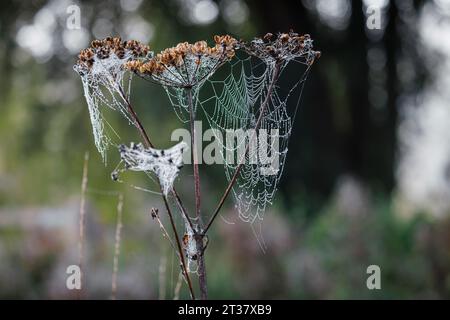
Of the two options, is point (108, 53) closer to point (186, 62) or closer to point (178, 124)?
point (186, 62)

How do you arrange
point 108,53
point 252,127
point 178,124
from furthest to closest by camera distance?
point 178,124 < point 252,127 < point 108,53

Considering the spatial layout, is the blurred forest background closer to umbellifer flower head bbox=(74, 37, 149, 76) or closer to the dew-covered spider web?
the dew-covered spider web

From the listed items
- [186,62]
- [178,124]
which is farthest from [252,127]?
[178,124]

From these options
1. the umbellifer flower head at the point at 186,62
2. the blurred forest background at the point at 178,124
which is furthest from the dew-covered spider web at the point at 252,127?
the blurred forest background at the point at 178,124

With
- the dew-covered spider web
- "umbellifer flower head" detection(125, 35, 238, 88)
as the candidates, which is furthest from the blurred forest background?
"umbellifer flower head" detection(125, 35, 238, 88)

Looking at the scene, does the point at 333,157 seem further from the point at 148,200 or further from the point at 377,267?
the point at 377,267

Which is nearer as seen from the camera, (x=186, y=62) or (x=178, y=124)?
(x=186, y=62)

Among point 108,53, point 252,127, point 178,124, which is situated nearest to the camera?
point 108,53

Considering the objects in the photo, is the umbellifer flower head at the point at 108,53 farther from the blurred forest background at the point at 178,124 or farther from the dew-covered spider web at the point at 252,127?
the blurred forest background at the point at 178,124
